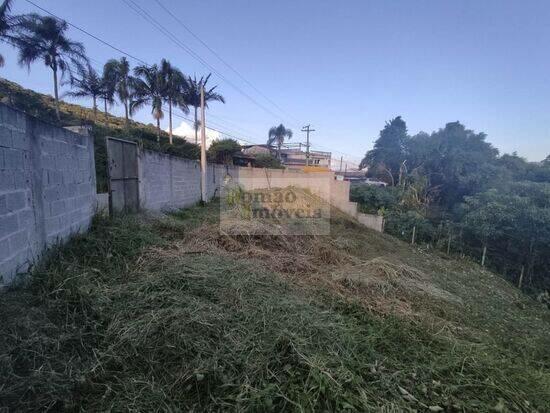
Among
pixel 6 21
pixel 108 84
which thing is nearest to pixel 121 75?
pixel 108 84

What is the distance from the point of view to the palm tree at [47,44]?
41.5 ft

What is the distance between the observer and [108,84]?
741 inches

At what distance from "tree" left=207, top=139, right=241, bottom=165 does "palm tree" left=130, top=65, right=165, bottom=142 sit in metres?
4.64

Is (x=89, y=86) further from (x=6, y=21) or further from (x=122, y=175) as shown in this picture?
(x=122, y=175)

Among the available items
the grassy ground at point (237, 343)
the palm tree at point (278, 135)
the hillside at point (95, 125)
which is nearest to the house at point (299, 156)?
the palm tree at point (278, 135)

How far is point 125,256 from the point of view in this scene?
3.03m

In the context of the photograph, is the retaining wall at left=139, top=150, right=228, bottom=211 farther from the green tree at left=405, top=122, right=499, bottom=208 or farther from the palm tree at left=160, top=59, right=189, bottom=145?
the green tree at left=405, top=122, right=499, bottom=208

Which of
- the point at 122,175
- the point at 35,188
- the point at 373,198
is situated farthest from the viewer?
the point at 373,198

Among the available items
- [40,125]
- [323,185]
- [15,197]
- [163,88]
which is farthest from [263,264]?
[163,88]

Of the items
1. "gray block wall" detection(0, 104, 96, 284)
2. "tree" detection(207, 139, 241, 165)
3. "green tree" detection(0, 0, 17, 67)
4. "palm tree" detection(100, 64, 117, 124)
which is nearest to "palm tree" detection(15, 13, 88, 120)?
"green tree" detection(0, 0, 17, 67)

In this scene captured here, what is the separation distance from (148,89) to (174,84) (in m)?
1.82

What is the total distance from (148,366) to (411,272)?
3.70 metres

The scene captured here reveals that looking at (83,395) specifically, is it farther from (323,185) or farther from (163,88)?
(163,88)

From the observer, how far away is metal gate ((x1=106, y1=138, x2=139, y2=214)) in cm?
Result: 452
